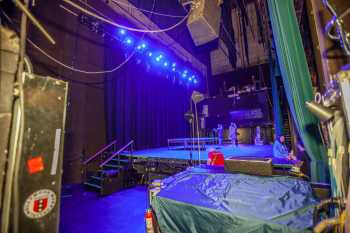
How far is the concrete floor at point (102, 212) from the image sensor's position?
2.73 metres

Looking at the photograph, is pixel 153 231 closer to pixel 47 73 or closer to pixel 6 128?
pixel 6 128

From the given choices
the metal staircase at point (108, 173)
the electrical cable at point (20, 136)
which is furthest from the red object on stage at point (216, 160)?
the metal staircase at point (108, 173)

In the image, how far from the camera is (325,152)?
1.64m

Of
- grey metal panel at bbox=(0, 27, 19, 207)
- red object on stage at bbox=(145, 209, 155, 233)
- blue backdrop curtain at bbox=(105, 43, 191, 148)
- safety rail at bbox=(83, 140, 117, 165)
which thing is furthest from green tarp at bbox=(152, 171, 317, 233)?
blue backdrop curtain at bbox=(105, 43, 191, 148)

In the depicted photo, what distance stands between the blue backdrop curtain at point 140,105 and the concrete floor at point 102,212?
2546mm

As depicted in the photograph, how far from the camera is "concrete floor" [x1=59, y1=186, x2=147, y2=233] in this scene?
107 inches

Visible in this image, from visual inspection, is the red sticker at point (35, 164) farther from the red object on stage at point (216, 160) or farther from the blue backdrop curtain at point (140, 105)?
the blue backdrop curtain at point (140, 105)

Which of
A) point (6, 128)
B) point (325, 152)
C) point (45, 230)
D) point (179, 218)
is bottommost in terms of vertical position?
point (179, 218)

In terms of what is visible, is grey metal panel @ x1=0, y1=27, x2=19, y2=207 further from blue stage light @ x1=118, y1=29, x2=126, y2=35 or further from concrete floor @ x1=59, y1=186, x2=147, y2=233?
blue stage light @ x1=118, y1=29, x2=126, y2=35

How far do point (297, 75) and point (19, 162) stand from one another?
232cm

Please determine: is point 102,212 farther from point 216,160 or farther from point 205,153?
point 205,153

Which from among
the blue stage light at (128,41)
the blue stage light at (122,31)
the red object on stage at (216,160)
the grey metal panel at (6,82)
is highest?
the blue stage light at (122,31)

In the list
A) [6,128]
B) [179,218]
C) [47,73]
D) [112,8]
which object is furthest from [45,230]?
[112,8]

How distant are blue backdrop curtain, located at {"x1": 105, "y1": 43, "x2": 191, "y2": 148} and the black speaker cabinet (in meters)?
5.70
